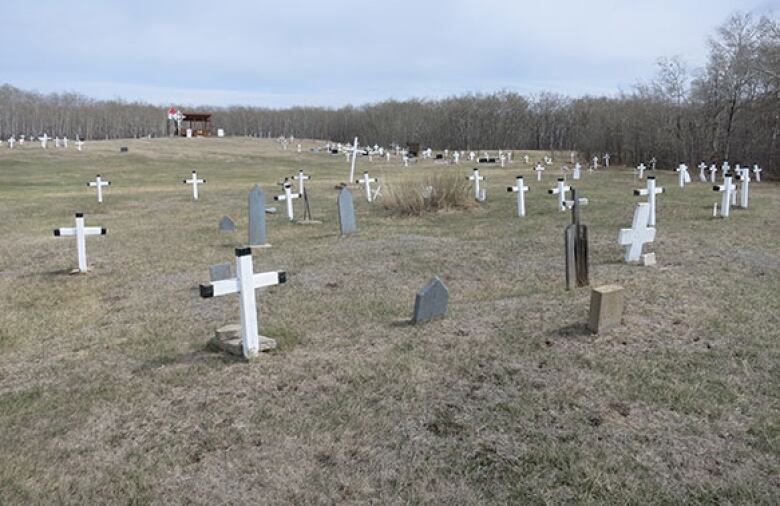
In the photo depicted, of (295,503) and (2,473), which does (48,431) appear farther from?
(295,503)

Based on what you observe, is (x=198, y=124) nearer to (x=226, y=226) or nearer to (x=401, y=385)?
(x=226, y=226)

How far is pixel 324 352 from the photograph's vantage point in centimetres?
546

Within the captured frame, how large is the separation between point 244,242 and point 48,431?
27.8ft

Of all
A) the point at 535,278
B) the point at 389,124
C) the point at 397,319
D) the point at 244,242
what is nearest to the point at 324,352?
the point at 397,319

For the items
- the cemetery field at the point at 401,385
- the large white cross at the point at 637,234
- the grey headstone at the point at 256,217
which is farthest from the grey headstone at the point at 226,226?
the large white cross at the point at 637,234

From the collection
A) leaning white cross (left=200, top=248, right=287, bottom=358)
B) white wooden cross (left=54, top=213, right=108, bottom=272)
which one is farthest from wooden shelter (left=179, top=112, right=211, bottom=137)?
leaning white cross (left=200, top=248, right=287, bottom=358)

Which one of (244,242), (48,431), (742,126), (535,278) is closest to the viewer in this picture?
(48,431)

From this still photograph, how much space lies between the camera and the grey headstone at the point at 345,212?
1265 cm

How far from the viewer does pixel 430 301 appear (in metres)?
6.20

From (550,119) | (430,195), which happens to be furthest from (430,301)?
(550,119)

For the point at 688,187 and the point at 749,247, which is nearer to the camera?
the point at 749,247

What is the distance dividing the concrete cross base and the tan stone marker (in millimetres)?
2828

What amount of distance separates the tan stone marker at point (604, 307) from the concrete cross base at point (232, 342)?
2.83 meters

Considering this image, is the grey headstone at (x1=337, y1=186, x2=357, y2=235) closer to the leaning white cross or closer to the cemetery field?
the cemetery field
